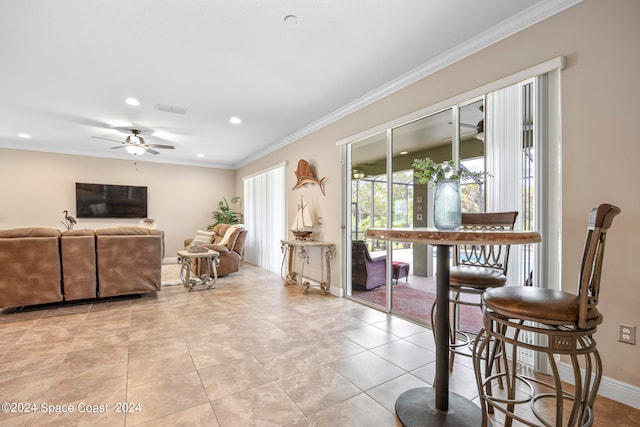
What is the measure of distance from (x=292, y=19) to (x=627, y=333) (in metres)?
3.02

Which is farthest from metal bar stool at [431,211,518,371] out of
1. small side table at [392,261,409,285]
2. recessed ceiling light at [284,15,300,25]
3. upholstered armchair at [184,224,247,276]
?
upholstered armchair at [184,224,247,276]

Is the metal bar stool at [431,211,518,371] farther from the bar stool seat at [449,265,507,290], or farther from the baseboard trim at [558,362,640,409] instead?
the baseboard trim at [558,362,640,409]

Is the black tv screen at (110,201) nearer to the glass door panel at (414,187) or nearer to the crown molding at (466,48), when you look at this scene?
the crown molding at (466,48)

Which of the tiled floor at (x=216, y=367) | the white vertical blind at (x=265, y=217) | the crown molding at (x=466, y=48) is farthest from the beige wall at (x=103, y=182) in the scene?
the crown molding at (x=466, y=48)

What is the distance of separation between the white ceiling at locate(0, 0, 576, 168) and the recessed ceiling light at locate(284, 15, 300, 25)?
0.04 m

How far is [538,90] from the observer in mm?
2121

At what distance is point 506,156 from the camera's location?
2297 millimetres

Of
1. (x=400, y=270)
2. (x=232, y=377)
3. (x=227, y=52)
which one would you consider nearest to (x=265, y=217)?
(x=400, y=270)

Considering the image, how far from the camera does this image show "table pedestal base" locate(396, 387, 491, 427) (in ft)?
5.02

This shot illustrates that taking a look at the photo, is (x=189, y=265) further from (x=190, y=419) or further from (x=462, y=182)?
(x=462, y=182)

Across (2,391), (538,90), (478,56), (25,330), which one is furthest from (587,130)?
(25,330)

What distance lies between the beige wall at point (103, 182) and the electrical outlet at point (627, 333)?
25.9ft

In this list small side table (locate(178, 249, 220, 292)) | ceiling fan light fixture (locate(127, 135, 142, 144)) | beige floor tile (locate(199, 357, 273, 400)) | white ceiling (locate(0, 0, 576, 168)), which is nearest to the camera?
beige floor tile (locate(199, 357, 273, 400))

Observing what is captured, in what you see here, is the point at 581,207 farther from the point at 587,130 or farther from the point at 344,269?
the point at 344,269
